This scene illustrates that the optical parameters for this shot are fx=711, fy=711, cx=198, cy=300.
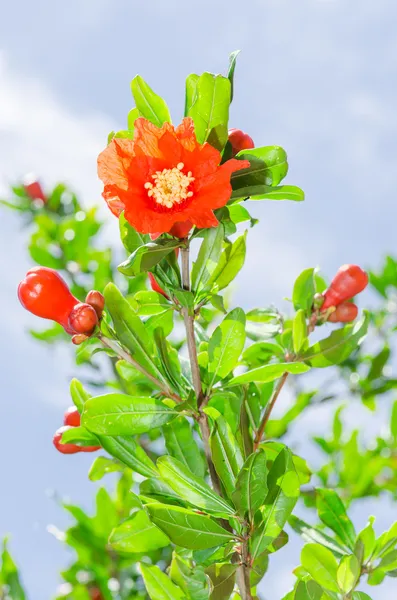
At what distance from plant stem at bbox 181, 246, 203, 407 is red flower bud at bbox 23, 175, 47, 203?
287 centimetres

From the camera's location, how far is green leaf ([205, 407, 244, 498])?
1437mm

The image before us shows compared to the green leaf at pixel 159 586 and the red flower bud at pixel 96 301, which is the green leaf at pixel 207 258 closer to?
the red flower bud at pixel 96 301

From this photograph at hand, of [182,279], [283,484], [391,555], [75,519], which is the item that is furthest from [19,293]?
[75,519]

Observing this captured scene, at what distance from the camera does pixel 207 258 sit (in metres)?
1.48

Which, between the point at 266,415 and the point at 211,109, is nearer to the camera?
the point at 211,109

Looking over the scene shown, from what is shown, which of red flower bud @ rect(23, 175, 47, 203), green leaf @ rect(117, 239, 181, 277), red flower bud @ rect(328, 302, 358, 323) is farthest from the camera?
red flower bud @ rect(23, 175, 47, 203)

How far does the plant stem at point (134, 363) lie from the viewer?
1457mm

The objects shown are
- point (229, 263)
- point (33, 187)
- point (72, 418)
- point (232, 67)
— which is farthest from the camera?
point (33, 187)

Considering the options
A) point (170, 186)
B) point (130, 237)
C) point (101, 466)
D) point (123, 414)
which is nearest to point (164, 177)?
point (170, 186)

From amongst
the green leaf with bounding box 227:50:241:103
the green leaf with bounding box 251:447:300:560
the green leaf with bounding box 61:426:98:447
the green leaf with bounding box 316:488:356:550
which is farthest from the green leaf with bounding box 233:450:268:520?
the green leaf with bounding box 227:50:241:103

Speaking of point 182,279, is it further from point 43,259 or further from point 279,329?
point 43,259

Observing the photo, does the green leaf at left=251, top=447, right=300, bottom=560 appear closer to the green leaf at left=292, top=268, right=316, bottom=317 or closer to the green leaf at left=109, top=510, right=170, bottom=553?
the green leaf at left=109, top=510, right=170, bottom=553

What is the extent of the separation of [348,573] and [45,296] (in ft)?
2.79

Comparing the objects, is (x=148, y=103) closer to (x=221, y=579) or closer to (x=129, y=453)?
(x=129, y=453)
